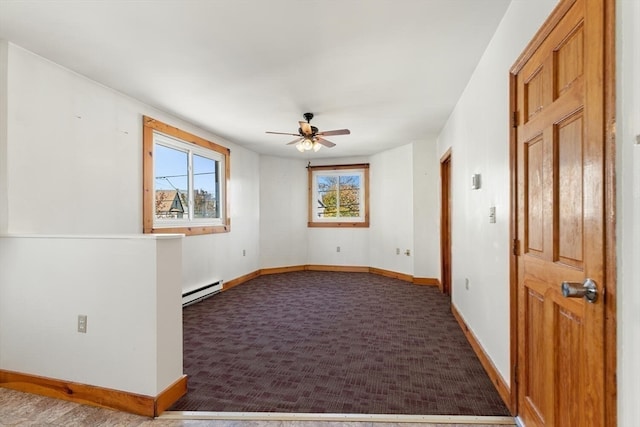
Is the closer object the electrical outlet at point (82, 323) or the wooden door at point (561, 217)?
the wooden door at point (561, 217)

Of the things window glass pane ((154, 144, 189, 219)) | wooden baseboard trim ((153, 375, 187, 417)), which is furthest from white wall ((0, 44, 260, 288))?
wooden baseboard trim ((153, 375, 187, 417))

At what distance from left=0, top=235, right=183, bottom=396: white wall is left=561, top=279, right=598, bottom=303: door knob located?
200 cm

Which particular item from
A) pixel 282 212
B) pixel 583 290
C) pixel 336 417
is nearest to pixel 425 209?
pixel 282 212

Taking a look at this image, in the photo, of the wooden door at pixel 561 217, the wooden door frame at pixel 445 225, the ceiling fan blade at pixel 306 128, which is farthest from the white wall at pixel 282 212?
the wooden door at pixel 561 217

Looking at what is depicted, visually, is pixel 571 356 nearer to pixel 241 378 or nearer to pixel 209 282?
pixel 241 378

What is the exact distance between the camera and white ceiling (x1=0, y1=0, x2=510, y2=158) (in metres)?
2.03

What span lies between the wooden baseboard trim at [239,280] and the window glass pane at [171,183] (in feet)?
4.61

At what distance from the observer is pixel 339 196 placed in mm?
7082

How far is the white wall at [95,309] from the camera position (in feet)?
6.52

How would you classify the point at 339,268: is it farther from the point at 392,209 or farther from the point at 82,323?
→ the point at 82,323

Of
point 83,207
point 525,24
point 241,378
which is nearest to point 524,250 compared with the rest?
point 525,24

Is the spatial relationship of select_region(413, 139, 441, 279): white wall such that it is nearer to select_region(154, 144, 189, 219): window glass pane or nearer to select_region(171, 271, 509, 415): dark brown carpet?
select_region(171, 271, 509, 415): dark brown carpet

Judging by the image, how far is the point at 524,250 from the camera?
177 centimetres

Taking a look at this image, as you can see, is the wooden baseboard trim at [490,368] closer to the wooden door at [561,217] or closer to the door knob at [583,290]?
the wooden door at [561,217]
